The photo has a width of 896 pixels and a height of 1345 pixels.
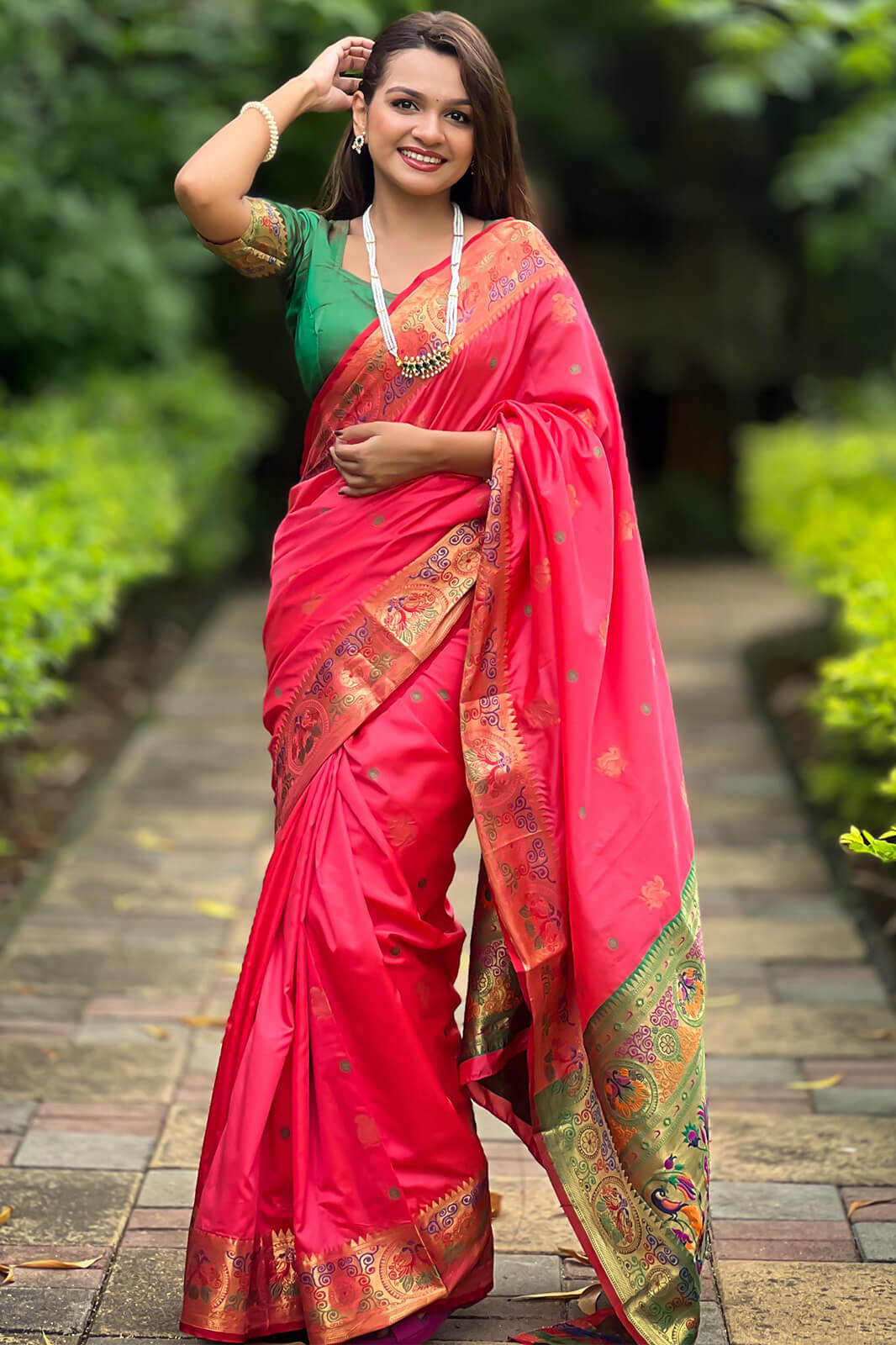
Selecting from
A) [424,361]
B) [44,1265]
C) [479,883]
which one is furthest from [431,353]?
[44,1265]

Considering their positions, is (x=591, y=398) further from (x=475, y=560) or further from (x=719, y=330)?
(x=719, y=330)

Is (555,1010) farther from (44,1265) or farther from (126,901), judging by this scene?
(126,901)

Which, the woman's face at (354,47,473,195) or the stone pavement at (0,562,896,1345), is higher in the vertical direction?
the woman's face at (354,47,473,195)

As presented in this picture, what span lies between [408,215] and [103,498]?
3.89m

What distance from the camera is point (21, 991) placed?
4.11 meters

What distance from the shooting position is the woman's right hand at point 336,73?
2652 mm

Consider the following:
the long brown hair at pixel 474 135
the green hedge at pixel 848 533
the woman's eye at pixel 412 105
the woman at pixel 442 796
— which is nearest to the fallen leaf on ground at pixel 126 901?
the green hedge at pixel 848 533

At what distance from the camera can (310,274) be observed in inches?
102

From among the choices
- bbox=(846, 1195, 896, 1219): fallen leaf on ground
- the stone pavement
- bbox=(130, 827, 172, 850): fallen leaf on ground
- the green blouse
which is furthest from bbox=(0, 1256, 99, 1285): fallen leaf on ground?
bbox=(130, 827, 172, 850): fallen leaf on ground

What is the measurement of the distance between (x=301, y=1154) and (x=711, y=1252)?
83cm

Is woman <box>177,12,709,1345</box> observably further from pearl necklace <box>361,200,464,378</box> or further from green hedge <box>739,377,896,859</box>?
green hedge <box>739,377,896,859</box>

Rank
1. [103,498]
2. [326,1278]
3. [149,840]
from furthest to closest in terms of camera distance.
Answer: [103,498]
[149,840]
[326,1278]

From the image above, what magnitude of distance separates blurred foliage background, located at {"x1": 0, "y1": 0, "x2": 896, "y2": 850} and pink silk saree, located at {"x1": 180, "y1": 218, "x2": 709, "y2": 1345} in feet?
5.83

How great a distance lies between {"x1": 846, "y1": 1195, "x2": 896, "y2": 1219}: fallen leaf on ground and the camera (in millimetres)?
3059
